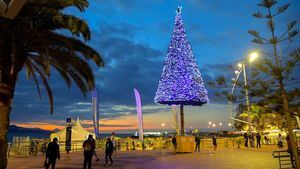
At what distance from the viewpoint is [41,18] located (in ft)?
33.9

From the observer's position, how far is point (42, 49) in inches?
452

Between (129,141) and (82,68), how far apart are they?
78.3 feet

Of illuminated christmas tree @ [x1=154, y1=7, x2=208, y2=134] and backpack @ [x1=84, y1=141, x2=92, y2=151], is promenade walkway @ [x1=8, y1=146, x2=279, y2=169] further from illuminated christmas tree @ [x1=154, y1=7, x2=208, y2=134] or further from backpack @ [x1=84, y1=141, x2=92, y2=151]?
illuminated christmas tree @ [x1=154, y1=7, x2=208, y2=134]

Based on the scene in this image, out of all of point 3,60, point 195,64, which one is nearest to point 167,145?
point 195,64

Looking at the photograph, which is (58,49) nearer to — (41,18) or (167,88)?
(41,18)

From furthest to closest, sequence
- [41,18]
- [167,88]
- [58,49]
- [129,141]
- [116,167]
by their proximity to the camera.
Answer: [129,141] < [167,88] < [116,167] < [58,49] < [41,18]

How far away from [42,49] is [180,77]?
22.1 meters

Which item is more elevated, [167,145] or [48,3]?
[48,3]

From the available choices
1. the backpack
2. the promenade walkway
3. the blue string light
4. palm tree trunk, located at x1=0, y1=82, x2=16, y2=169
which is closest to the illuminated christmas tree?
the blue string light

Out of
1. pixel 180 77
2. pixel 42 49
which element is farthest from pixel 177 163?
pixel 180 77

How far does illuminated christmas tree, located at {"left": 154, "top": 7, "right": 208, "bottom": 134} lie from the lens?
3259 cm

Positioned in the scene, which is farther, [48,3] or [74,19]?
[74,19]

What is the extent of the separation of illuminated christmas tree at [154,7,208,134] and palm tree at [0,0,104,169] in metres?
19.5

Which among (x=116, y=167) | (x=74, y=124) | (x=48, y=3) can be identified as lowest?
(x=116, y=167)
